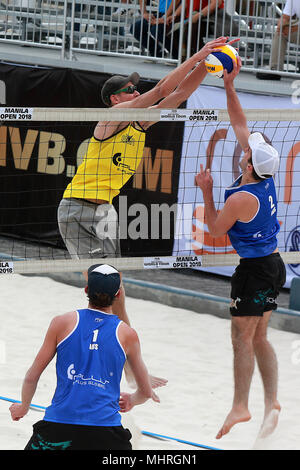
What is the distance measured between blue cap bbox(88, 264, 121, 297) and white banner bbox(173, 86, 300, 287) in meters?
4.27

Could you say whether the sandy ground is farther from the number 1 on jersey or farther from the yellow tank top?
the number 1 on jersey

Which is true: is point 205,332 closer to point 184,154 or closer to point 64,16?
point 184,154

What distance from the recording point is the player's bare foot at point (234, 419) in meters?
5.46

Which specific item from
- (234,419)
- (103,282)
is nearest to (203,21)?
(234,419)

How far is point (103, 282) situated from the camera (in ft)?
13.5

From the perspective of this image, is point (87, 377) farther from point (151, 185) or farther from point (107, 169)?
point (151, 185)

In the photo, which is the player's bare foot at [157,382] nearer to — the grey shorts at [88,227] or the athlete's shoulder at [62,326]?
the grey shorts at [88,227]

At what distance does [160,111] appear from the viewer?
600 cm

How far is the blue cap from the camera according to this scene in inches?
162

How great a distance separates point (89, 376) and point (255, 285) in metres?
1.78

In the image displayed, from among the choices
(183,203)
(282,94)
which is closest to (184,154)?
(183,203)

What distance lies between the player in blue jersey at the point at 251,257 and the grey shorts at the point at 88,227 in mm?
957

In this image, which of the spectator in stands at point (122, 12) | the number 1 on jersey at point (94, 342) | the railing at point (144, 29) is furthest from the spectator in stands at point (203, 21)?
the number 1 on jersey at point (94, 342)

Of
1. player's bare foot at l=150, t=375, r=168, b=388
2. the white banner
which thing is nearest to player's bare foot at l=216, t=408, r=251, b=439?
player's bare foot at l=150, t=375, r=168, b=388
